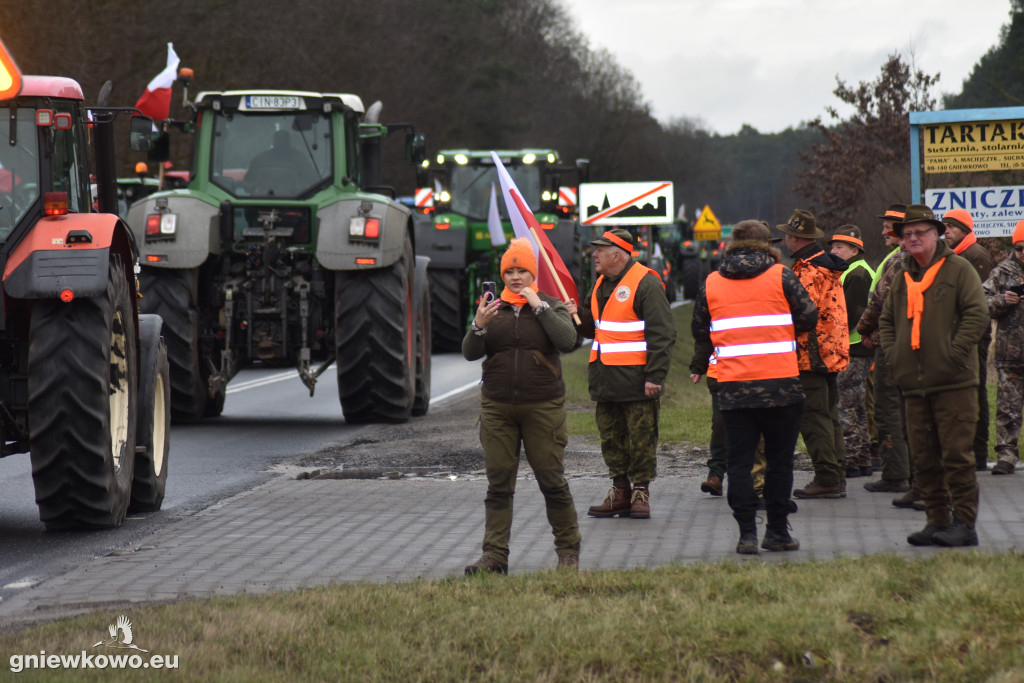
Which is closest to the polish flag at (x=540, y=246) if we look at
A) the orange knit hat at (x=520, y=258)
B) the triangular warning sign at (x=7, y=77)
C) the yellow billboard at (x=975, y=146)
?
the orange knit hat at (x=520, y=258)

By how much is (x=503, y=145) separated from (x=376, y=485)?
189 feet

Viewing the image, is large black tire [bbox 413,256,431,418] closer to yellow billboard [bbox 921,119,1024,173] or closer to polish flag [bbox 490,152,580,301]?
yellow billboard [bbox 921,119,1024,173]

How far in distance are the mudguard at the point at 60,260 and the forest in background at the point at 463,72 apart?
65.3 feet

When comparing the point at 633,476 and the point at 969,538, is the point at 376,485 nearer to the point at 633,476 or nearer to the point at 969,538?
the point at 633,476

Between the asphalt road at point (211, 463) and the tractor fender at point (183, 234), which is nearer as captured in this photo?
the asphalt road at point (211, 463)

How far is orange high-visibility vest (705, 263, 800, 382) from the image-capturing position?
24.1 ft

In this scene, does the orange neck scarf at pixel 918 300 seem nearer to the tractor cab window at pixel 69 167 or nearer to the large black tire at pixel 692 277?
the tractor cab window at pixel 69 167

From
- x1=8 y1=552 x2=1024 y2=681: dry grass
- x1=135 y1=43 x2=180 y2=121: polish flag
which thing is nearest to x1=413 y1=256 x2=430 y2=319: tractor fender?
x1=135 y1=43 x2=180 y2=121: polish flag

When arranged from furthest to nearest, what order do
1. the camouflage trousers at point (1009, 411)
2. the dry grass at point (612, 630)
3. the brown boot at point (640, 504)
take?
the camouflage trousers at point (1009, 411) → the brown boot at point (640, 504) → the dry grass at point (612, 630)

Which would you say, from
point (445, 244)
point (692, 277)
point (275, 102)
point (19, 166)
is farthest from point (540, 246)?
point (692, 277)

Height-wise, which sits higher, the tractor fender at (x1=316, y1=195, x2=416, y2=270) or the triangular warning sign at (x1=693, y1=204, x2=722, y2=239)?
the triangular warning sign at (x1=693, y1=204, x2=722, y2=239)

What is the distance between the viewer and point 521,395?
22.6ft

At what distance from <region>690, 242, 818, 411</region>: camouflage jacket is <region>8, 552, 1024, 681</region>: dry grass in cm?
119

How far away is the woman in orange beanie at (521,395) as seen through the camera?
22.6 ft
